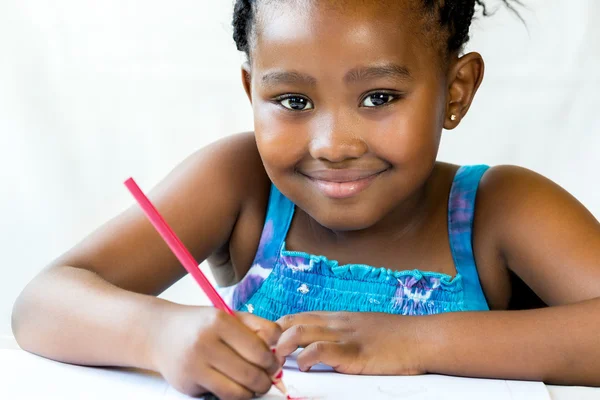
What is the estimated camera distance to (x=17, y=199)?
1.66 meters

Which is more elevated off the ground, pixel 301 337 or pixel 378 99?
pixel 378 99

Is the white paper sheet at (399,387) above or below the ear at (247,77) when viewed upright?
below

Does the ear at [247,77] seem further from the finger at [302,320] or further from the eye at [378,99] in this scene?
the finger at [302,320]

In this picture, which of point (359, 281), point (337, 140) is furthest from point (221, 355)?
point (359, 281)

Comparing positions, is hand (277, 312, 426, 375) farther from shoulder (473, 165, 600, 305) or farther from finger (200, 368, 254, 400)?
shoulder (473, 165, 600, 305)

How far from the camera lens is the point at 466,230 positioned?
1133 mm

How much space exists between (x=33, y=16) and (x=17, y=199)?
1.10 feet

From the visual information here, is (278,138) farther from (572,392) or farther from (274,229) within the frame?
(572,392)

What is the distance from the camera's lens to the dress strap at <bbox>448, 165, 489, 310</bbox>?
112cm

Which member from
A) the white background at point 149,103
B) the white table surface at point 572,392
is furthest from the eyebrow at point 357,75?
the white background at point 149,103

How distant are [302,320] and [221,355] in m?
0.13

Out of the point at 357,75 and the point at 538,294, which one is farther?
the point at 538,294

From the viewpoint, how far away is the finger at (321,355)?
862 millimetres

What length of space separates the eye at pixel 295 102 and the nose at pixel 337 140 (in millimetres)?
34
